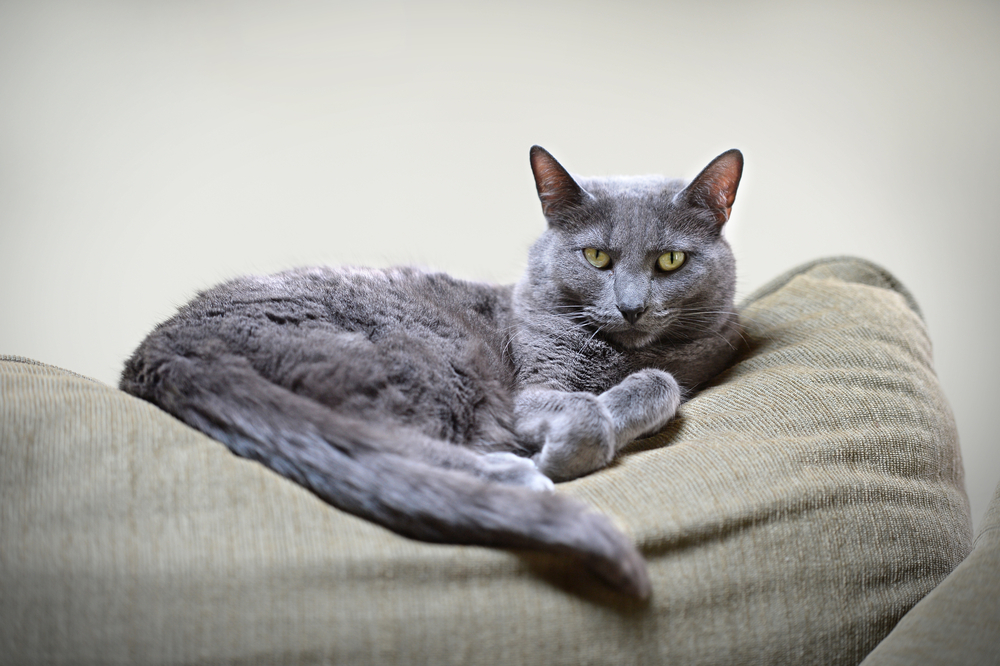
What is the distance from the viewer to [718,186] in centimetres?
150

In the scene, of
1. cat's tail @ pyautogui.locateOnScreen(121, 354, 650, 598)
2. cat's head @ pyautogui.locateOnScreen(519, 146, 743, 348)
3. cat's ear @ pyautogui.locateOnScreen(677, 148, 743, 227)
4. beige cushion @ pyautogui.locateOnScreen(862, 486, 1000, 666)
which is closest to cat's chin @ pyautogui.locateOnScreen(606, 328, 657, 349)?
cat's head @ pyautogui.locateOnScreen(519, 146, 743, 348)

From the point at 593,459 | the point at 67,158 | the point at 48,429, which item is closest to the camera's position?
the point at 48,429

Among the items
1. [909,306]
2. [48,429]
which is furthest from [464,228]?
[48,429]

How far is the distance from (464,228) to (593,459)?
1.69 meters

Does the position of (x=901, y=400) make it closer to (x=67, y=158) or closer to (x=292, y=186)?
(x=292, y=186)

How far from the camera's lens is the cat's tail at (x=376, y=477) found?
0.91m

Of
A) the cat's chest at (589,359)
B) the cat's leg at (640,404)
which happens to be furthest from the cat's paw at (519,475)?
the cat's chest at (589,359)

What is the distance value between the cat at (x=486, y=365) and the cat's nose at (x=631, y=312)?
0.01m

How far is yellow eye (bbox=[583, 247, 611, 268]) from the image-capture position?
4.88 ft

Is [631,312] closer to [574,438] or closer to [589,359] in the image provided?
[589,359]

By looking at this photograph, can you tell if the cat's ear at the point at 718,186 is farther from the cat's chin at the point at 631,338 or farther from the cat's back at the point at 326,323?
the cat's back at the point at 326,323

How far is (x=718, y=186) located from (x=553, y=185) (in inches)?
14.9

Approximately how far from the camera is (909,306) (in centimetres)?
191

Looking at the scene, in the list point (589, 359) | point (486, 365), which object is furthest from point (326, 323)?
point (589, 359)
